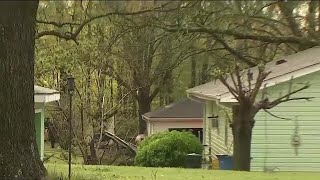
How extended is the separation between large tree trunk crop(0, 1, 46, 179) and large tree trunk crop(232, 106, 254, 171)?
5.99 metres

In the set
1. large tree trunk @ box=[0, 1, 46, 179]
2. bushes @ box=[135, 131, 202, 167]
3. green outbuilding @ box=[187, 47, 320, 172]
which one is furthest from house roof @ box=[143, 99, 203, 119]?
large tree trunk @ box=[0, 1, 46, 179]

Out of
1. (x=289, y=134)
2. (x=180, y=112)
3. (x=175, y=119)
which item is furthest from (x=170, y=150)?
(x=180, y=112)

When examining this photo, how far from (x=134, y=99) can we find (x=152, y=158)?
17886mm

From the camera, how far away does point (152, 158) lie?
21031 mm

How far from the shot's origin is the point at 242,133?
14.3 m

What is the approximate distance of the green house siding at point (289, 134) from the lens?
722 inches

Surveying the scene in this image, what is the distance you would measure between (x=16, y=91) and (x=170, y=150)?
12167 mm

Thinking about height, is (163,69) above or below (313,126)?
above

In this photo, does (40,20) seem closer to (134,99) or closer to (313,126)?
(313,126)

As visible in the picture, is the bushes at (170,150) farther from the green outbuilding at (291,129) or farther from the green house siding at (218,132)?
the green outbuilding at (291,129)

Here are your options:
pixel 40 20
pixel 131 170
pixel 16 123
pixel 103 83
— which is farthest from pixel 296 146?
pixel 103 83

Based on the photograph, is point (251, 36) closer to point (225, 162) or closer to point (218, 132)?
point (225, 162)

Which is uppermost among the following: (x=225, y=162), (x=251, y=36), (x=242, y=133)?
(x=251, y=36)

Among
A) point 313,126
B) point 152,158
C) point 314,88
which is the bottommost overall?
point 152,158
